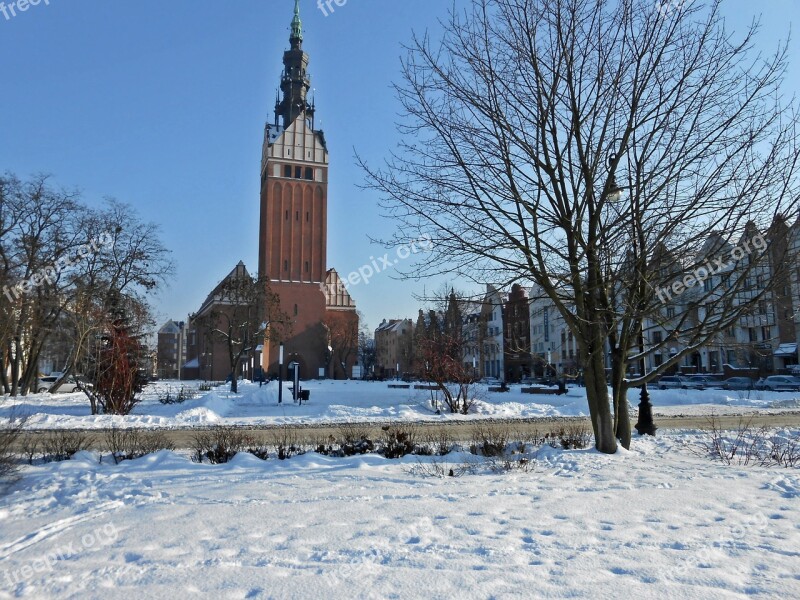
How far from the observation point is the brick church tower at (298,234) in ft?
215

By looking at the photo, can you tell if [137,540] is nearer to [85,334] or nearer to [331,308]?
[85,334]

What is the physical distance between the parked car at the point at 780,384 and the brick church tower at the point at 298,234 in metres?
43.7

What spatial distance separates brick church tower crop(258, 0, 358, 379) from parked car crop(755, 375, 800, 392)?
43.7 m

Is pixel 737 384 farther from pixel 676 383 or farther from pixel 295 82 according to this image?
pixel 295 82

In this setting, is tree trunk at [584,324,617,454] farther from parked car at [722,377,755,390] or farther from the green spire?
the green spire

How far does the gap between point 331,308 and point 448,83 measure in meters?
67.5

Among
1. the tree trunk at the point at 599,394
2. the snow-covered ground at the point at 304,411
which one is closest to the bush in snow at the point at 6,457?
the snow-covered ground at the point at 304,411

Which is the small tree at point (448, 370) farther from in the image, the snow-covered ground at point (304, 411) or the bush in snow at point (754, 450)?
the bush in snow at point (754, 450)

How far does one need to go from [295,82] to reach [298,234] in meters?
22.0

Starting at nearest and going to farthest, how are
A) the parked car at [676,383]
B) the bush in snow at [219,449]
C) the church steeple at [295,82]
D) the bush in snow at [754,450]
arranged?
the bush in snow at [754,450], the bush in snow at [219,449], the parked car at [676,383], the church steeple at [295,82]

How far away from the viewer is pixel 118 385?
1919 cm

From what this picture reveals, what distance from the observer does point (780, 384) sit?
3262 centimetres

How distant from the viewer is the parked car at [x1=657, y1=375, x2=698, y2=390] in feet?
123

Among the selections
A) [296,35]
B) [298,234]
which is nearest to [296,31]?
[296,35]
